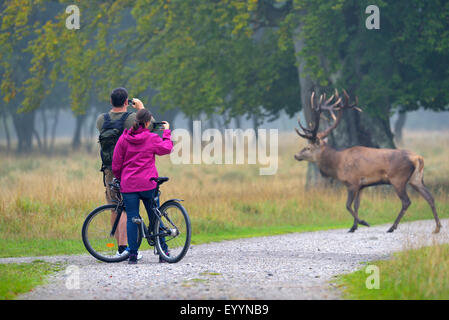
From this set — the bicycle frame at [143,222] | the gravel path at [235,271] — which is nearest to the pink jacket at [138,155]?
the bicycle frame at [143,222]

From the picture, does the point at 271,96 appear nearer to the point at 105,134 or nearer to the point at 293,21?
the point at 293,21

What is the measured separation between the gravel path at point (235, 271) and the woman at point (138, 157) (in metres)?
0.88

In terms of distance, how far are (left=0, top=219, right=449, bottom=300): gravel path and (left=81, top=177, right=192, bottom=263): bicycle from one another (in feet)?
0.63

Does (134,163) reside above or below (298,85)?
below

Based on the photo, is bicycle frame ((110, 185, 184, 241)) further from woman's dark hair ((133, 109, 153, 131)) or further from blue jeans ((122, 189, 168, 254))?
woman's dark hair ((133, 109, 153, 131))

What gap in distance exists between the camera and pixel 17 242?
12867mm

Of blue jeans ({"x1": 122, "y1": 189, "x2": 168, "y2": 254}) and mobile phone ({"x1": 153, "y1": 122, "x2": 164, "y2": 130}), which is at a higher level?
mobile phone ({"x1": 153, "y1": 122, "x2": 164, "y2": 130})

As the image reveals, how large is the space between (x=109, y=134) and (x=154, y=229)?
1317mm

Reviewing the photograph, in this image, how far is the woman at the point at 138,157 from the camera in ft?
30.3

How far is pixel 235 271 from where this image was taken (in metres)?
8.70

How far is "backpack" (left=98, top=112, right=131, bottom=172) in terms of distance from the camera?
9.72 m

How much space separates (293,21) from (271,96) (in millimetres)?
3279

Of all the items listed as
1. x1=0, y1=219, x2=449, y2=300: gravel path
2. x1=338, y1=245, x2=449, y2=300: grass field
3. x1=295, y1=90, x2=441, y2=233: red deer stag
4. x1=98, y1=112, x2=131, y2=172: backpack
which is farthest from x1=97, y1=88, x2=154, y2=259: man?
x1=295, y1=90, x2=441, y2=233: red deer stag
